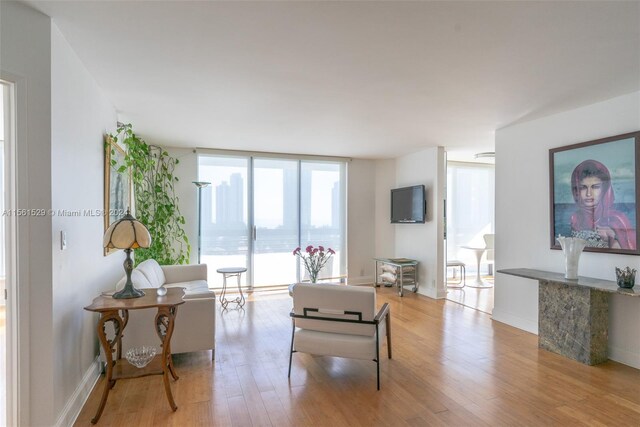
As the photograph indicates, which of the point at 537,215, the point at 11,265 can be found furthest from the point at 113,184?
the point at 537,215

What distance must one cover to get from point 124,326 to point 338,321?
1.66 m

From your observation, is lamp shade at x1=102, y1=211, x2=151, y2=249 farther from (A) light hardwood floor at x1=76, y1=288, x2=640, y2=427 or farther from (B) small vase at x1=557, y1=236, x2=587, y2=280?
(B) small vase at x1=557, y1=236, x2=587, y2=280

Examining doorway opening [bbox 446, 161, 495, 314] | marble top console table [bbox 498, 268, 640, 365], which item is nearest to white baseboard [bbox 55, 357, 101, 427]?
marble top console table [bbox 498, 268, 640, 365]

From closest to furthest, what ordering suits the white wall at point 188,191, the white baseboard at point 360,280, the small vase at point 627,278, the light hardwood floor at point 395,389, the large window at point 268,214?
the light hardwood floor at point 395,389 < the small vase at point 627,278 < the white wall at point 188,191 < the large window at point 268,214 < the white baseboard at point 360,280

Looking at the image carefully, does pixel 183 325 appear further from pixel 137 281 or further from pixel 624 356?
pixel 624 356

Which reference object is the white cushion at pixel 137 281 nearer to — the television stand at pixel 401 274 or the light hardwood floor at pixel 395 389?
the light hardwood floor at pixel 395 389

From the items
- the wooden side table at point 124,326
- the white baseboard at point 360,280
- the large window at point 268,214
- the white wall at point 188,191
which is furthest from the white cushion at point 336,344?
the white baseboard at point 360,280

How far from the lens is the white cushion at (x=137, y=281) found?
2867 millimetres

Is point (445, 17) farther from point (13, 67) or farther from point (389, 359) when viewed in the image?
point (389, 359)

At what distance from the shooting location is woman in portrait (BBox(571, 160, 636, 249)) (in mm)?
3107

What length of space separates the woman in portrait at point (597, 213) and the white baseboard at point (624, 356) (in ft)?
3.17

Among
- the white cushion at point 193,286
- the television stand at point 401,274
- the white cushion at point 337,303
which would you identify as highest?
the white cushion at point 337,303

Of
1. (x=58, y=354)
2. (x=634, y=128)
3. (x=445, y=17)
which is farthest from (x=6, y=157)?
(x=634, y=128)

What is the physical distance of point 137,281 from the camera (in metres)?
3.05
